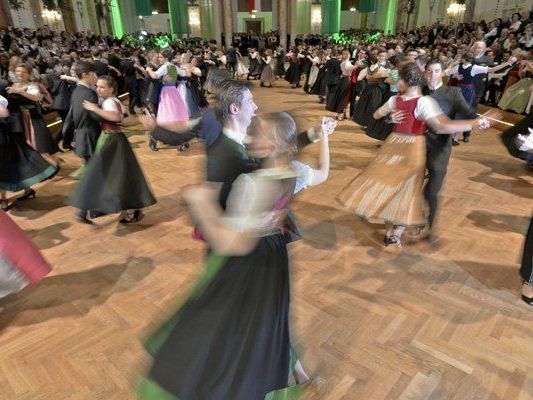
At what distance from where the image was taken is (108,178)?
3.26 m

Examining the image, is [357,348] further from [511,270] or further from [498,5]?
[498,5]

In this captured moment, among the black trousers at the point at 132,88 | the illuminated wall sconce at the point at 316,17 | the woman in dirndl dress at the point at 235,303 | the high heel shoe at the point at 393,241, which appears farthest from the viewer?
the illuminated wall sconce at the point at 316,17

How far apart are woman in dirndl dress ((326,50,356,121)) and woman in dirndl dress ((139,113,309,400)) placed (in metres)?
6.59

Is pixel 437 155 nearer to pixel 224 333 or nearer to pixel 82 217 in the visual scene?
pixel 224 333

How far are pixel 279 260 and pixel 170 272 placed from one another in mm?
1702

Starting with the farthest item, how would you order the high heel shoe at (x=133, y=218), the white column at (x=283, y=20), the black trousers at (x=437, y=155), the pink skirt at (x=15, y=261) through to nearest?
1. the white column at (x=283, y=20)
2. the high heel shoe at (x=133, y=218)
3. the black trousers at (x=437, y=155)
4. the pink skirt at (x=15, y=261)

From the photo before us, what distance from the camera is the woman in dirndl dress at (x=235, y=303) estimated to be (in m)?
1.24

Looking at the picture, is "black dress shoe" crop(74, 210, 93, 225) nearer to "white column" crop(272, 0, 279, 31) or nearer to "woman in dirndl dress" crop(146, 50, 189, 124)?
"woman in dirndl dress" crop(146, 50, 189, 124)

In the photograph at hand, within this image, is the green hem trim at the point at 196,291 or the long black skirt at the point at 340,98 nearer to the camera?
the green hem trim at the point at 196,291

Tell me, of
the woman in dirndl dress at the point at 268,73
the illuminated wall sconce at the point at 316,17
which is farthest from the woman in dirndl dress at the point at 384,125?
the illuminated wall sconce at the point at 316,17

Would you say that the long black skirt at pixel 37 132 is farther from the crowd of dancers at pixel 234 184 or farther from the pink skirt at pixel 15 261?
the pink skirt at pixel 15 261

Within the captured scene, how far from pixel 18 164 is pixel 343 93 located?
5945 mm

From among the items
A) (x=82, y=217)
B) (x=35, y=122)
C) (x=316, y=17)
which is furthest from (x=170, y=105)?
(x=316, y=17)

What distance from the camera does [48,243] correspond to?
3330 mm
